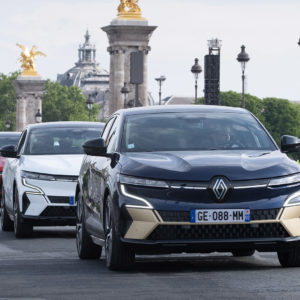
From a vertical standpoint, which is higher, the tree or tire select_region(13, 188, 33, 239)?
tire select_region(13, 188, 33, 239)

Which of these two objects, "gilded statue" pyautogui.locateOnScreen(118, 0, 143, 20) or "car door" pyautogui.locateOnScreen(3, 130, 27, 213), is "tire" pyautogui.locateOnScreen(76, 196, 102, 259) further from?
"gilded statue" pyautogui.locateOnScreen(118, 0, 143, 20)

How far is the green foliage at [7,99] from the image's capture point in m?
168

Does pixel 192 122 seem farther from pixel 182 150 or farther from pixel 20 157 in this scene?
pixel 20 157

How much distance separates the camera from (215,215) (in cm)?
940

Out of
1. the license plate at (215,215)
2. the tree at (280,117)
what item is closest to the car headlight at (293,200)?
the license plate at (215,215)

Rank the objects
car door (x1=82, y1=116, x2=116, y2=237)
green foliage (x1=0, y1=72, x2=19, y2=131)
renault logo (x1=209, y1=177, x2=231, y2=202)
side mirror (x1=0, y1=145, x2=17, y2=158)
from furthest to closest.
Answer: green foliage (x1=0, y1=72, x2=19, y2=131), side mirror (x1=0, y1=145, x2=17, y2=158), car door (x1=82, y1=116, x2=116, y2=237), renault logo (x1=209, y1=177, x2=231, y2=202)

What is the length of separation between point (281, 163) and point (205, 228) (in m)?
0.82

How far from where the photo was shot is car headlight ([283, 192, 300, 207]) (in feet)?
31.3

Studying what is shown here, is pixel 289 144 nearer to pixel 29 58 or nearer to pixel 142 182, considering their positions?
pixel 142 182

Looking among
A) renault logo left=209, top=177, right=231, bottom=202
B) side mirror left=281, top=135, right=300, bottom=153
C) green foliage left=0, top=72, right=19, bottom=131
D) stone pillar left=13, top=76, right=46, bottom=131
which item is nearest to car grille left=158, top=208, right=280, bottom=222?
renault logo left=209, top=177, right=231, bottom=202

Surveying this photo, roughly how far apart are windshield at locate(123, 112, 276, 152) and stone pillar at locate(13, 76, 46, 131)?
114 metres

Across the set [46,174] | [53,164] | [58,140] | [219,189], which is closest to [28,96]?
[58,140]

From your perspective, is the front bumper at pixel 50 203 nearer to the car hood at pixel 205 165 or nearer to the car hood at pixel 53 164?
the car hood at pixel 53 164

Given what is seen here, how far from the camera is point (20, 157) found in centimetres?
1598
